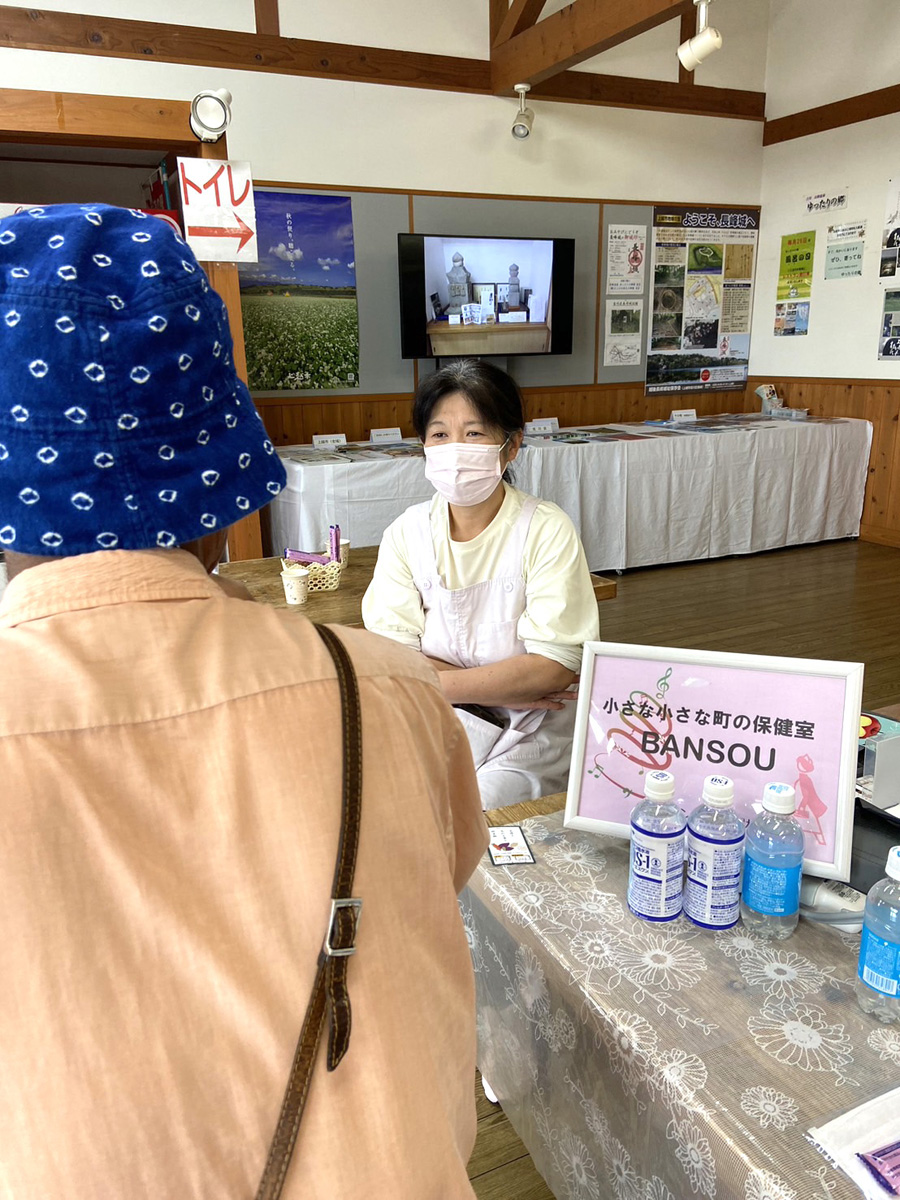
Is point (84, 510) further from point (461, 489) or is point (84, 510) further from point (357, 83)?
point (357, 83)

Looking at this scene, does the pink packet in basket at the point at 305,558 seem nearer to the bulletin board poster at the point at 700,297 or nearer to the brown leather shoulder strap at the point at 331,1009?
the brown leather shoulder strap at the point at 331,1009

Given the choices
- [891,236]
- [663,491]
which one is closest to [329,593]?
[663,491]

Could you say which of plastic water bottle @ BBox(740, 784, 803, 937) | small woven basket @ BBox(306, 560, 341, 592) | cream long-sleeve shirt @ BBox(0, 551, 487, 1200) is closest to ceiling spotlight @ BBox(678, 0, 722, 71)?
small woven basket @ BBox(306, 560, 341, 592)

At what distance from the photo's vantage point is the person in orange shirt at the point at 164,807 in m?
0.44

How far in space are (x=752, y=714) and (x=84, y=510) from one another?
88 centimetres

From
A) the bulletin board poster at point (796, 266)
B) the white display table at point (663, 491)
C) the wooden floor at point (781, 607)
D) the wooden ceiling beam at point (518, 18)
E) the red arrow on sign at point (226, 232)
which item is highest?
the wooden ceiling beam at point (518, 18)

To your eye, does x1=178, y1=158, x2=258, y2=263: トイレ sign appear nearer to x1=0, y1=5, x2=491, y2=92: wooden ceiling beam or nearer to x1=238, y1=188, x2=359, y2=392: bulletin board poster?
x1=238, y1=188, x2=359, y2=392: bulletin board poster

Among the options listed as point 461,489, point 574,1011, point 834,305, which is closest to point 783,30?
point 834,305

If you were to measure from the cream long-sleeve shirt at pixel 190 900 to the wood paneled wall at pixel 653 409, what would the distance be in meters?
4.73

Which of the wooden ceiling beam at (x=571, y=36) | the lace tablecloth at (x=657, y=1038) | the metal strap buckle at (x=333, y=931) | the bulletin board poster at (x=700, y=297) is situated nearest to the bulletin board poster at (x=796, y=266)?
the bulletin board poster at (x=700, y=297)

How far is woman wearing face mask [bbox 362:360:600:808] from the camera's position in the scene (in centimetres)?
169

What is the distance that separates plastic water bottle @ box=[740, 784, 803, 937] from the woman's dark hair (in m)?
1.03

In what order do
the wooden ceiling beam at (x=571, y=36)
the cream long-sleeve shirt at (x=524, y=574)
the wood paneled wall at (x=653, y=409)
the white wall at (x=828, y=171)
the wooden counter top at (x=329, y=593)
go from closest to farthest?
1. the cream long-sleeve shirt at (x=524, y=574)
2. the wooden counter top at (x=329, y=593)
3. the wooden ceiling beam at (x=571, y=36)
4. the wood paneled wall at (x=653, y=409)
5. the white wall at (x=828, y=171)

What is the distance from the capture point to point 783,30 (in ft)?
19.5
